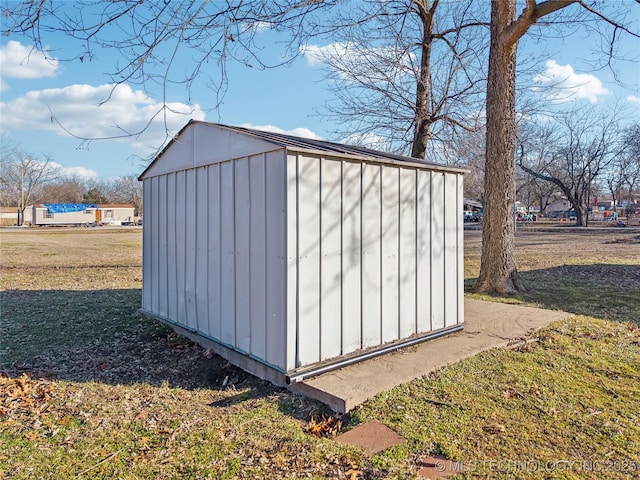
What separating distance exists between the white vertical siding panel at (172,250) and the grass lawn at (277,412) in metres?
0.38

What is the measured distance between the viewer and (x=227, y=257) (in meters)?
4.00

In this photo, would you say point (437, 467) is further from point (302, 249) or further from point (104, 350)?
point (104, 350)

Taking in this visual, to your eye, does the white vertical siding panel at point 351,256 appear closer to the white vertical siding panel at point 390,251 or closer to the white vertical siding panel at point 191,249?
the white vertical siding panel at point 390,251

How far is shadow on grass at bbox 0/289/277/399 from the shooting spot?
154 inches

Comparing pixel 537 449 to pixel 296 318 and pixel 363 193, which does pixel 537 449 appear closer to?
pixel 296 318

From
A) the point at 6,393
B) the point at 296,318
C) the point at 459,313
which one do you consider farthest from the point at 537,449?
the point at 6,393

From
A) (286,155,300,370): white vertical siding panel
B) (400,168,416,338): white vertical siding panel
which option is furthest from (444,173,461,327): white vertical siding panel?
(286,155,300,370): white vertical siding panel

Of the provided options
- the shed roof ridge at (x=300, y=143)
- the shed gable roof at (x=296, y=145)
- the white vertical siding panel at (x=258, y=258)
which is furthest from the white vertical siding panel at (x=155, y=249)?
the white vertical siding panel at (x=258, y=258)

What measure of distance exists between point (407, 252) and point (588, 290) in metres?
5.06

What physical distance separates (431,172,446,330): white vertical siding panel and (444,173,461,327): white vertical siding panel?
2.4 inches

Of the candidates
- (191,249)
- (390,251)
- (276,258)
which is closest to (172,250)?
(191,249)

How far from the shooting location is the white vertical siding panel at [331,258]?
11.5 feet

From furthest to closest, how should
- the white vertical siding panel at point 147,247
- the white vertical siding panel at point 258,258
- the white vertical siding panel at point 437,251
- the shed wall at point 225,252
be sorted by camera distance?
1. the white vertical siding panel at point 147,247
2. the white vertical siding panel at point 437,251
3. the white vertical siding panel at point 258,258
4. the shed wall at point 225,252

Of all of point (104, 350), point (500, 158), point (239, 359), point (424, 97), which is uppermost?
point (424, 97)
